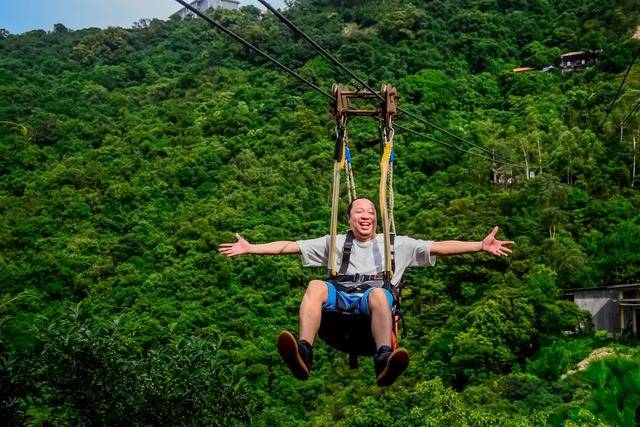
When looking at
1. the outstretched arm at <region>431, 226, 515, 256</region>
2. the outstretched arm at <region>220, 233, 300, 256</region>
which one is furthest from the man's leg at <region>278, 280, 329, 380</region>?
the outstretched arm at <region>431, 226, 515, 256</region>

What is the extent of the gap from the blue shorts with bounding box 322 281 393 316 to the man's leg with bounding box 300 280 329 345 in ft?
0.16

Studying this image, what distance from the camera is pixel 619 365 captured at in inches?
693

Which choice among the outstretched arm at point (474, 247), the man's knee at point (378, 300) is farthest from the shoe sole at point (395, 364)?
the outstretched arm at point (474, 247)

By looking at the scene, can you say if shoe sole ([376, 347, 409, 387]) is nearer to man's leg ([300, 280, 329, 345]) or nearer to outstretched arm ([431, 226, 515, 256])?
man's leg ([300, 280, 329, 345])

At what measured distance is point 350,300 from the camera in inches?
198

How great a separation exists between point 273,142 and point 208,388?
3506 centimetres

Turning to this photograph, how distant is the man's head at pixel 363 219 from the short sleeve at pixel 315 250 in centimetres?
23

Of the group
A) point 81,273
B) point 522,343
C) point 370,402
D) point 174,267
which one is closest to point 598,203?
point 522,343

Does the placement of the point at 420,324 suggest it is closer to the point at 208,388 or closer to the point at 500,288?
the point at 500,288

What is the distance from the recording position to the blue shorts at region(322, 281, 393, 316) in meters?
4.98

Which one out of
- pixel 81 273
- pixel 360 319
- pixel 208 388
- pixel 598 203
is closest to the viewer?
pixel 360 319

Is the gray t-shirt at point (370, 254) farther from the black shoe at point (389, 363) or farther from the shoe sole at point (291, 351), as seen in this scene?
the shoe sole at point (291, 351)

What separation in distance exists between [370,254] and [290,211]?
36133mm

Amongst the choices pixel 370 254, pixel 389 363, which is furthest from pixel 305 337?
pixel 370 254
